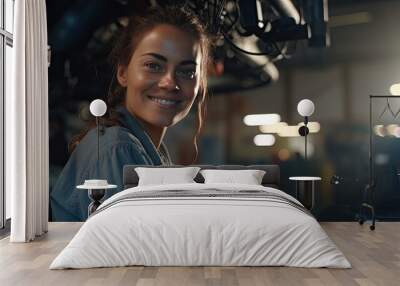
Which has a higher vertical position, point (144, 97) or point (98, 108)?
point (144, 97)

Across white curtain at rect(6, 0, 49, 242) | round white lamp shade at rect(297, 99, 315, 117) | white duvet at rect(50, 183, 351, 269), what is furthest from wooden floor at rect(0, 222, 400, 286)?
round white lamp shade at rect(297, 99, 315, 117)

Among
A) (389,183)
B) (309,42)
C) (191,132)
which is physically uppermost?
(309,42)

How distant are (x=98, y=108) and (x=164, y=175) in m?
1.29

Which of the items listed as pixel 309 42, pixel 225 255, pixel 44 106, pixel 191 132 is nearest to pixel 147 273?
pixel 225 255

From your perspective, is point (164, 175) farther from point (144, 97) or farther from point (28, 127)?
point (28, 127)

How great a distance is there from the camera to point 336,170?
7.91 m

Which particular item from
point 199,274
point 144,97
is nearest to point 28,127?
point 144,97

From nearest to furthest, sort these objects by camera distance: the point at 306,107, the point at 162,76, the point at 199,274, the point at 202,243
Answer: the point at 199,274 → the point at 202,243 → the point at 306,107 → the point at 162,76

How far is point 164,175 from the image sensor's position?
7.07 m

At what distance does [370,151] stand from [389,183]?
739 mm

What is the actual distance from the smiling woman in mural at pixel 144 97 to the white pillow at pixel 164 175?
0.63 meters

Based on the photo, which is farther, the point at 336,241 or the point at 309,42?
the point at 309,42

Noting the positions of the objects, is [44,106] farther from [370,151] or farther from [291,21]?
[370,151]

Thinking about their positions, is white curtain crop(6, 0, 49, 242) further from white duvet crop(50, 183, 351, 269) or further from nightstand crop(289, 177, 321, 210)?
nightstand crop(289, 177, 321, 210)
